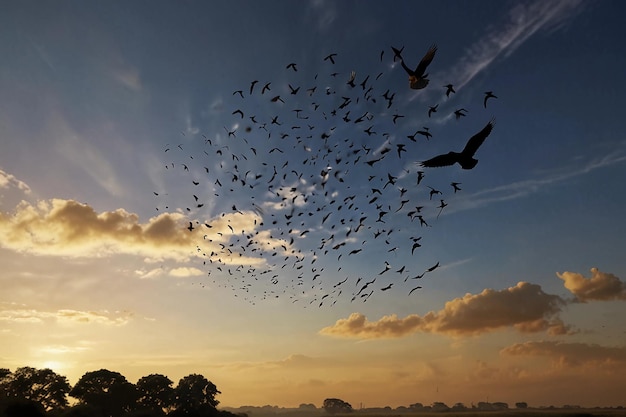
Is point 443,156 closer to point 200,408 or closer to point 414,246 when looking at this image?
point 414,246

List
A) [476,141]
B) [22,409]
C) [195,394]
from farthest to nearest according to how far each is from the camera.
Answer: [195,394]
[22,409]
[476,141]

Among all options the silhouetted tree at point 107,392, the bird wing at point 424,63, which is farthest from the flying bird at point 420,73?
the silhouetted tree at point 107,392

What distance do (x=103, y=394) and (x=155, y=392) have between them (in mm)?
10859

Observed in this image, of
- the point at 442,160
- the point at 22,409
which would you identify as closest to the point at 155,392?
the point at 22,409

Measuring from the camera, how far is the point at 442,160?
1952 cm

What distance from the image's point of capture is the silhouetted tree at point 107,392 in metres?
73.9

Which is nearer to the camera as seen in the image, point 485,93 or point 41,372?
point 485,93

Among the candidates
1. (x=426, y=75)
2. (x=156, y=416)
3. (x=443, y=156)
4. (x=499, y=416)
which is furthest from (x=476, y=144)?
(x=499, y=416)

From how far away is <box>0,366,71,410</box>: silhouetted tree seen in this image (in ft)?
232

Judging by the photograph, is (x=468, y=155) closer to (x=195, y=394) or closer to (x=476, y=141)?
(x=476, y=141)

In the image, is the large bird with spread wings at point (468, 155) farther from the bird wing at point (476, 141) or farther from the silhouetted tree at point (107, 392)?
the silhouetted tree at point (107, 392)

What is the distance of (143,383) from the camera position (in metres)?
82.2

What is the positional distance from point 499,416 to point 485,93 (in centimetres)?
20318

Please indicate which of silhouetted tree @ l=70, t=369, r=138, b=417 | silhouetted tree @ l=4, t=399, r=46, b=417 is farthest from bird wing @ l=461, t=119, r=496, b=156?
silhouetted tree @ l=70, t=369, r=138, b=417
